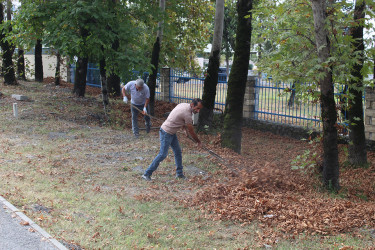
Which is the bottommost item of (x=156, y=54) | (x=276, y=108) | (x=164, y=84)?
(x=276, y=108)

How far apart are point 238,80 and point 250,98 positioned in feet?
14.0

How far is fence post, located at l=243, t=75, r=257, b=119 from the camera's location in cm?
1472

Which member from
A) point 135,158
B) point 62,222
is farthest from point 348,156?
point 62,222

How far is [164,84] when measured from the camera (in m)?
18.8

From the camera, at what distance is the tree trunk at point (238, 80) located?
34.2 ft

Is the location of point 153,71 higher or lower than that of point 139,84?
higher

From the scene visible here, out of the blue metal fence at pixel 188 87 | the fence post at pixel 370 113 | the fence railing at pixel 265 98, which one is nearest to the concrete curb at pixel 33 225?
the fence railing at pixel 265 98

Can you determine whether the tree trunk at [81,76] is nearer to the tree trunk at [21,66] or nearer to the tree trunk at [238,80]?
the tree trunk at [21,66]

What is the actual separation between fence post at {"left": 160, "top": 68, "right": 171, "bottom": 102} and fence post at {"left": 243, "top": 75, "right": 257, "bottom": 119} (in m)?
4.94

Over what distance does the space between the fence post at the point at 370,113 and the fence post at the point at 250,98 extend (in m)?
4.29

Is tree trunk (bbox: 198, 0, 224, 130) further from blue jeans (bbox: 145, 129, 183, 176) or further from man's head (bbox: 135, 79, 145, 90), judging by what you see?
blue jeans (bbox: 145, 129, 183, 176)

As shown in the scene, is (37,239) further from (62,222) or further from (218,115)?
(218,115)

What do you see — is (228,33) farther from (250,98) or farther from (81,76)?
(250,98)

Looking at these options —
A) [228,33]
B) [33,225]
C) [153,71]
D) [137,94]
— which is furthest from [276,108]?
[228,33]
